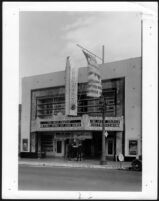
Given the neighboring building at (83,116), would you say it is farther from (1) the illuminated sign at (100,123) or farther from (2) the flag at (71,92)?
(2) the flag at (71,92)

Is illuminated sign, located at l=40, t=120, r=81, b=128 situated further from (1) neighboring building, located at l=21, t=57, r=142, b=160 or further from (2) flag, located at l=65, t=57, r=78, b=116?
(2) flag, located at l=65, t=57, r=78, b=116

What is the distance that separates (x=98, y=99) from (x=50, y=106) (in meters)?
2.09

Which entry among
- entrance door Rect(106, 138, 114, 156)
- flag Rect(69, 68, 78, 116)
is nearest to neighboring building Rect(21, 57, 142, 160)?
entrance door Rect(106, 138, 114, 156)

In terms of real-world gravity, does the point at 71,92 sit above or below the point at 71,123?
above

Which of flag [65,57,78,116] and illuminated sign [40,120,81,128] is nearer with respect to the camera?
flag [65,57,78,116]

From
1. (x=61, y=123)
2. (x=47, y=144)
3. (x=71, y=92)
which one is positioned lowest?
(x=47, y=144)

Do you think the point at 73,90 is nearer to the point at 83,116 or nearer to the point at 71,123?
the point at 83,116

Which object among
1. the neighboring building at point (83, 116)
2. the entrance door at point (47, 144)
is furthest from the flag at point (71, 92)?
the entrance door at point (47, 144)

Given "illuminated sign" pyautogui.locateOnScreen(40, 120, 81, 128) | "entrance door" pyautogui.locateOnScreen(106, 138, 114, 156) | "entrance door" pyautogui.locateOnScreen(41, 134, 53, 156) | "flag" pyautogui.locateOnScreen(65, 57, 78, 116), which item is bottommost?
"entrance door" pyautogui.locateOnScreen(41, 134, 53, 156)

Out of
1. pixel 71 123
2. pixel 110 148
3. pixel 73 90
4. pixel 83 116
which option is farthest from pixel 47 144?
pixel 110 148

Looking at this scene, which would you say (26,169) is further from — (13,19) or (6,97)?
(13,19)

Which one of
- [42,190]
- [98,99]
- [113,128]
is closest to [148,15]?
[42,190]

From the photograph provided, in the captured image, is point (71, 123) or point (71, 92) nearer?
point (71, 92)

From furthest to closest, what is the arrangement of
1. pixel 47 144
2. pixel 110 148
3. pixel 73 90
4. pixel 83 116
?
pixel 83 116, pixel 47 144, pixel 73 90, pixel 110 148
